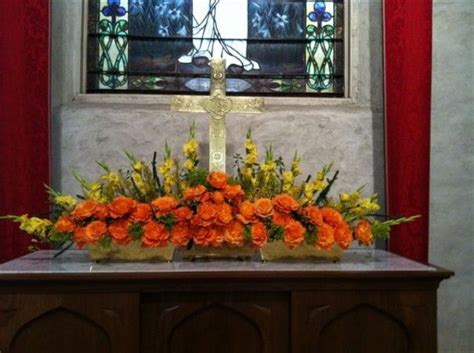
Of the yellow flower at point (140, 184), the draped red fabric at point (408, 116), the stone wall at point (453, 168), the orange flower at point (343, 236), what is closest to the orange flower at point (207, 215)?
the yellow flower at point (140, 184)

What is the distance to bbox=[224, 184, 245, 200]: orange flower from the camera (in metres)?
2.02

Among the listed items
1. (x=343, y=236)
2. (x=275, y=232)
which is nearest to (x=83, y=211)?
(x=275, y=232)

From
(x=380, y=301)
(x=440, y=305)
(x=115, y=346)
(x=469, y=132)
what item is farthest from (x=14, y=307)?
(x=469, y=132)

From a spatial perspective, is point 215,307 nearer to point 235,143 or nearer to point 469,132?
point 235,143

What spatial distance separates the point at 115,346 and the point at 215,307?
35 cm

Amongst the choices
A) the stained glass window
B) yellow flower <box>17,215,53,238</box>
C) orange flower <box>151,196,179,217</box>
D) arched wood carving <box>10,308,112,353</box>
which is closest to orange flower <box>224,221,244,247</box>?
orange flower <box>151,196,179,217</box>

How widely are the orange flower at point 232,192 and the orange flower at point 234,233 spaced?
101 millimetres

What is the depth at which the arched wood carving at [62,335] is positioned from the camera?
5.79 feet

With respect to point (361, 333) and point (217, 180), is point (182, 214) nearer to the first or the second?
point (217, 180)

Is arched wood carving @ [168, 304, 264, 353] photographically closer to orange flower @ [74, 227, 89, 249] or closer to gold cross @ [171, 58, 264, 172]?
orange flower @ [74, 227, 89, 249]

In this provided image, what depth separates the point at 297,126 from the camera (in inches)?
108

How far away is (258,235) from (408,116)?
1.10 metres

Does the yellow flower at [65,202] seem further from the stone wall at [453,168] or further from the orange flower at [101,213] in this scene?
the stone wall at [453,168]

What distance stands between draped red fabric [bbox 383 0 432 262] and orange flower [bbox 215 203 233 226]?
3.19 ft
